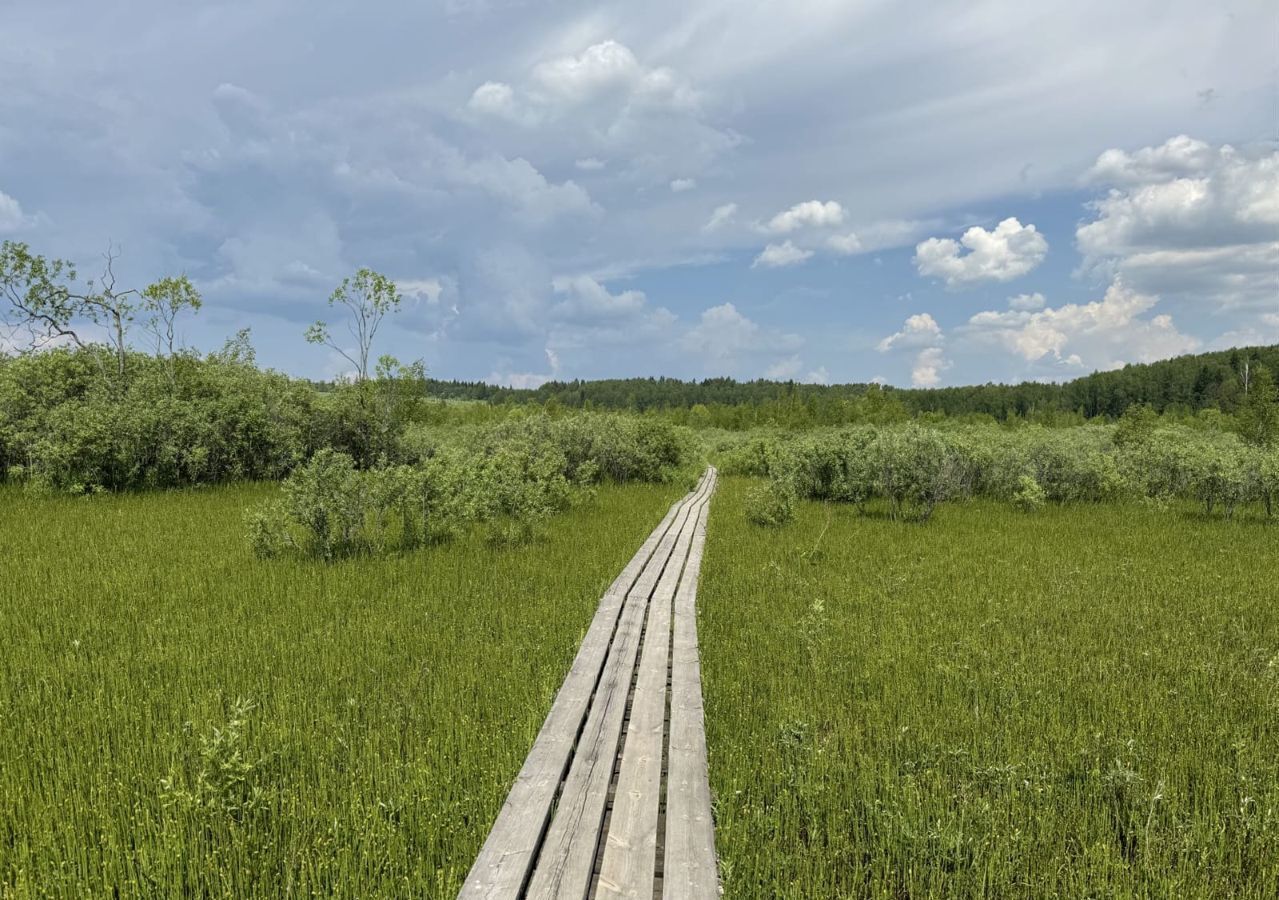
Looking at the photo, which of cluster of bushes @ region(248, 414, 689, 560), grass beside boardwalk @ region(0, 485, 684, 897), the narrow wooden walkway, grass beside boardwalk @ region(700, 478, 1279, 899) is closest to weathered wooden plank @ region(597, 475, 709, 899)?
the narrow wooden walkway

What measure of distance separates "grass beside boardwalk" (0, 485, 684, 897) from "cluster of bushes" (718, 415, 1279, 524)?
11151mm

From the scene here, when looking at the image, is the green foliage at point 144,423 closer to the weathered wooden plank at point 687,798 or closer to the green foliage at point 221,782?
the green foliage at point 221,782

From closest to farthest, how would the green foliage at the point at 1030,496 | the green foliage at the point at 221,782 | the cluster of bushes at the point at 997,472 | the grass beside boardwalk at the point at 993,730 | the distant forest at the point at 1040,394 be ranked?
the grass beside boardwalk at the point at 993,730
the green foliage at the point at 221,782
the cluster of bushes at the point at 997,472
the green foliage at the point at 1030,496
the distant forest at the point at 1040,394

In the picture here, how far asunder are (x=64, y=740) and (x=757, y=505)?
15.7m

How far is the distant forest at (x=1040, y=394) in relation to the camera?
97625 millimetres

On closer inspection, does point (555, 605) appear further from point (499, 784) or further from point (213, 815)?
point (213, 815)

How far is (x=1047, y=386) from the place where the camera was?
445 feet

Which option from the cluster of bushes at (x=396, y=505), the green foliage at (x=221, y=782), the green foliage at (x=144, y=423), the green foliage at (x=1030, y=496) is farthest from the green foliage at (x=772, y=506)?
the green foliage at (x=144, y=423)

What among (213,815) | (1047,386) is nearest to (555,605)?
(213,815)

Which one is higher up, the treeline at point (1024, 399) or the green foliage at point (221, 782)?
the treeline at point (1024, 399)

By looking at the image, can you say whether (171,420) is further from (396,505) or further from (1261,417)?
(1261,417)

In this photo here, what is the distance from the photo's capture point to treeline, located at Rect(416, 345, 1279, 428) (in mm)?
87625

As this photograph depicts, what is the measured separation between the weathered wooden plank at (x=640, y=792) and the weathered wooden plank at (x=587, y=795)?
11 centimetres

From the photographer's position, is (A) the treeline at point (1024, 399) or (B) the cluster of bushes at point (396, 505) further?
(A) the treeline at point (1024, 399)
